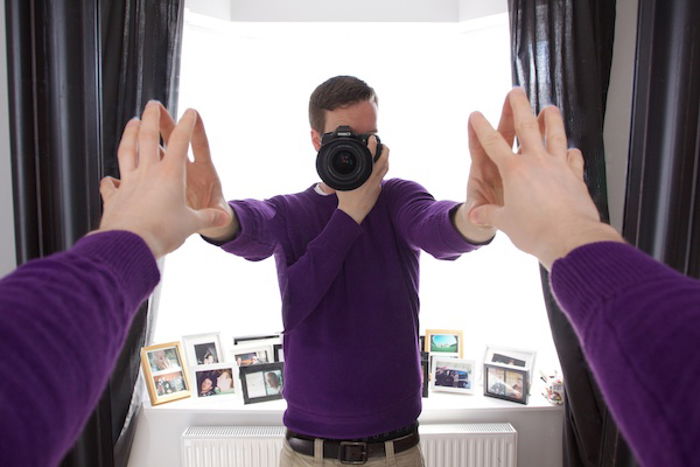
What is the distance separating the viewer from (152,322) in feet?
6.34

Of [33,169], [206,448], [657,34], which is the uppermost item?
[657,34]

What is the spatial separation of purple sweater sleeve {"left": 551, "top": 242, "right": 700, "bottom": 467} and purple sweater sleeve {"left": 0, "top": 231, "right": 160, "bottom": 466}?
336 millimetres

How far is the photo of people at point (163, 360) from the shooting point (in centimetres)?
198

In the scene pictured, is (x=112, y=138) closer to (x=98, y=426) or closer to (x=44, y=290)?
(x=98, y=426)

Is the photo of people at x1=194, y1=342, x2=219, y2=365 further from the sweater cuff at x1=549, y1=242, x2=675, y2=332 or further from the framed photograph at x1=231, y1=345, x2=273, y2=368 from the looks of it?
the sweater cuff at x1=549, y1=242, x2=675, y2=332

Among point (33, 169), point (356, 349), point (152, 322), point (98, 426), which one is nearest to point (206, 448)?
point (98, 426)

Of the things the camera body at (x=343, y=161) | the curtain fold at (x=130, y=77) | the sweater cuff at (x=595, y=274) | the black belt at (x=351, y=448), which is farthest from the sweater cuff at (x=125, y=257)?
the curtain fold at (x=130, y=77)

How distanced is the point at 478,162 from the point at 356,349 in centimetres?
59

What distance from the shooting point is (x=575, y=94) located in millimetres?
1839

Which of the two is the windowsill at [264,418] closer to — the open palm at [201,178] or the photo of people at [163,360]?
the photo of people at [163,360]

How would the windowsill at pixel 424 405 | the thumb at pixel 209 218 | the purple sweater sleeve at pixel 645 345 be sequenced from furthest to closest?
the windowsill at pixel 424 405
the thumb at pixel 209 218
the purple sweater sleeve at pixel 645 345

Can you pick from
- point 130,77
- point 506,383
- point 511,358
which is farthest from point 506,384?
point 130,77

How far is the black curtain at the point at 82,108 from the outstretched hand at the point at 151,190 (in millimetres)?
1019

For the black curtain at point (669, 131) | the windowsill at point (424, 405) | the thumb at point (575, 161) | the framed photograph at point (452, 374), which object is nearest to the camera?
the thumb at point (575, 161)
